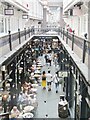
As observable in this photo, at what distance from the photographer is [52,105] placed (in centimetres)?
1585

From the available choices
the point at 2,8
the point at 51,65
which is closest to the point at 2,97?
the point at 2,8

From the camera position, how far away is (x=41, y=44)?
127 feet

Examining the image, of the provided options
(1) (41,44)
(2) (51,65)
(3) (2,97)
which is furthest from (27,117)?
(1) (41,44)

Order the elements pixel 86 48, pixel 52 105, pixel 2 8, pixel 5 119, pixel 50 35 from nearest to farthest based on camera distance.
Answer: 1. pixel 86 48
2. pixel 5 119
3. pixel 52 105
4. pixel 2 8
5. pixel 50 35

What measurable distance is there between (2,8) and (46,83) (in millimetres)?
6391

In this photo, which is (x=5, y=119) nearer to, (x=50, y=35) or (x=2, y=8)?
(x=2, y=8)

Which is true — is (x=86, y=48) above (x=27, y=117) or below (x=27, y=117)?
above

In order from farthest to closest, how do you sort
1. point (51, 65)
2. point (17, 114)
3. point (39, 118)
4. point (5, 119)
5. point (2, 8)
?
point (51, 65), point (2, 8), point (39, 118), point (17, 114), point (5, 119)

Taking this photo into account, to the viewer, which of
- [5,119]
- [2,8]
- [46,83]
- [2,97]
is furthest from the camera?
[46,83]

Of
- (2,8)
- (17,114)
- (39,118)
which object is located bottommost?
(39,118)

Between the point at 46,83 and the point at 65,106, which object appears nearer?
the point at 65,106

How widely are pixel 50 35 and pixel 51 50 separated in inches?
103

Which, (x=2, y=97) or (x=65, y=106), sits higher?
(x=2, y=97)

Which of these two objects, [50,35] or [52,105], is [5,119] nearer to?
[52,105]
